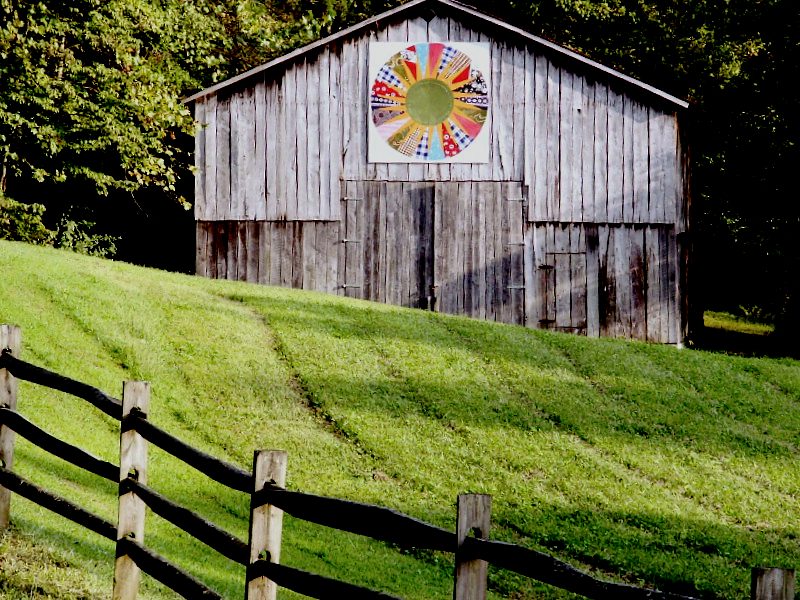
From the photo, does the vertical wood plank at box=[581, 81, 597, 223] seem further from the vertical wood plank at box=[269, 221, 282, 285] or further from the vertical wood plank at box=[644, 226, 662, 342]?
the vertical wood plank at box=[269, 221, 282, 285]

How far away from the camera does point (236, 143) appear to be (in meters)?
26.7

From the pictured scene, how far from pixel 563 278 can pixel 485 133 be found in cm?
403

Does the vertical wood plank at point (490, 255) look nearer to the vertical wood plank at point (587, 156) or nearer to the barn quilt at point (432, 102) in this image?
the barn quilt at point (432, 102)

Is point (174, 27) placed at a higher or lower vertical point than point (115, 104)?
higher

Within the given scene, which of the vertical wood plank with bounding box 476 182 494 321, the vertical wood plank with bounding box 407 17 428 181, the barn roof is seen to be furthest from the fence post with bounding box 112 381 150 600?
the vertical wood plank with bounding box 407 17 428 181

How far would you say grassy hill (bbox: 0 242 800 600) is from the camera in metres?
11.6

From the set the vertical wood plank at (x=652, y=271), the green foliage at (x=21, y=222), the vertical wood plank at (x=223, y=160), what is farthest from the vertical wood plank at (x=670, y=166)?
the green foliage at (x=21, y=222)

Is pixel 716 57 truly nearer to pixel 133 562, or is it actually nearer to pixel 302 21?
pixel 302 21

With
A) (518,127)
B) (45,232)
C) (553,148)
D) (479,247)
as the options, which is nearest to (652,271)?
(553,148)

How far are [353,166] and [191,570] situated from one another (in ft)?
57.6

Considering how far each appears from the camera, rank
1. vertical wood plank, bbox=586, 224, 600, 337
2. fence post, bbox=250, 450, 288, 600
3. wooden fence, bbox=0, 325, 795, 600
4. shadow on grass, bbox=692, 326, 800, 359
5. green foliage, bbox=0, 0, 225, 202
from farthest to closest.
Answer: shadow on grass, bbox=692, 326, 800, 359
vertical wood plank, bbox=586, 224, 600, 337
green foliage, bbox=0, 0, 225, 202
fence post, bbox=250, 450, 288, 600
wooden fence, bbox=0, 325, 795, 600

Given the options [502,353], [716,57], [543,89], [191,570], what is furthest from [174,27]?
[191,570]

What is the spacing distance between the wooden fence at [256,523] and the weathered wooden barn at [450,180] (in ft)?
56.7

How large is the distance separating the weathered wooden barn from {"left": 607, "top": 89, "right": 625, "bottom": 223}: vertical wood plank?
0.11 feet
